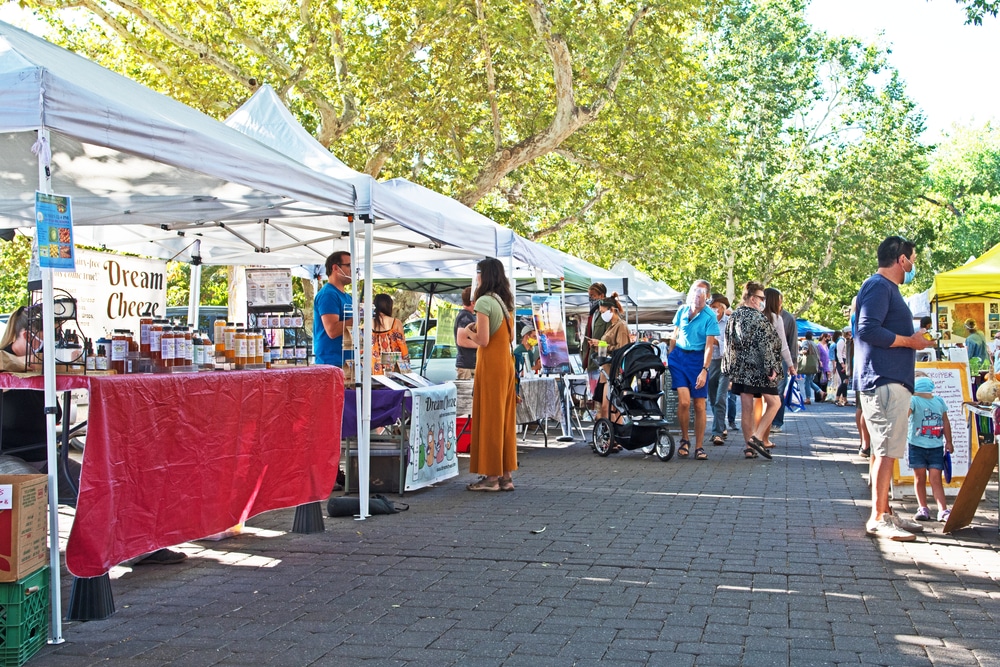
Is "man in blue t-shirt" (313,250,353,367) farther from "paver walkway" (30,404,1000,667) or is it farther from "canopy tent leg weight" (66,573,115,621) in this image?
"canopy tent leg weight" (66,573,115,621)

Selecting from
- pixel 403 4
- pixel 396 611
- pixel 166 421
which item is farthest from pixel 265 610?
pixel 403 4

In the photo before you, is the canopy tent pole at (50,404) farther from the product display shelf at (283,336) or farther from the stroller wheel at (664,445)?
the stroller wheel at (664,445)

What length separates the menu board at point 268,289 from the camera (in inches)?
332

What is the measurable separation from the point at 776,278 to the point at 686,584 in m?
40.6

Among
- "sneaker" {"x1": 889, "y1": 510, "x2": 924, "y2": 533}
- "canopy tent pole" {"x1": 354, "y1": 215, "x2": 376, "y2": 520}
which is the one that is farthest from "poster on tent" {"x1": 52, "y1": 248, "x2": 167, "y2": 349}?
"sneaker" {"x1": 889, "y1": 510, "x2": 924, "y2": 533}

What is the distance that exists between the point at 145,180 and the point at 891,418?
546 cm

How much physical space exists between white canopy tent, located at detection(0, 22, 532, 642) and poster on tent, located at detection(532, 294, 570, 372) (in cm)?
307

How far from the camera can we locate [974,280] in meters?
13.0

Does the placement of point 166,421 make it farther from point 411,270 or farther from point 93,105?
point 411,270

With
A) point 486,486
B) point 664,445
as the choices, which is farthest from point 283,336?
point 664,445

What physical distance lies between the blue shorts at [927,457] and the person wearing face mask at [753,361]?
3.97 meters

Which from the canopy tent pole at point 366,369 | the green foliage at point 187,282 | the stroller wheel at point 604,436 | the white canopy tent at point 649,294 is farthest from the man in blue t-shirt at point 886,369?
the green foliage at point 187,282

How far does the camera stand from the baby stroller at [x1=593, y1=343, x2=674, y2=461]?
37.9ft

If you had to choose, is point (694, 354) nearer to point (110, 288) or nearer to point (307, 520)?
point (307, 520)
